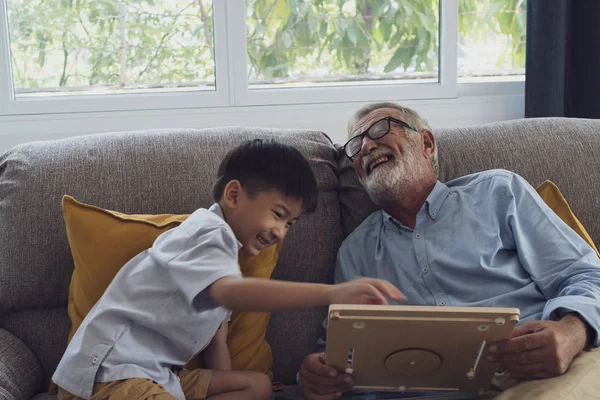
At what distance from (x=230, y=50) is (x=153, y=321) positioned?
64.6 inches

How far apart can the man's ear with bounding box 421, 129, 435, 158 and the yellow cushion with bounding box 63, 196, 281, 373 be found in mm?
542

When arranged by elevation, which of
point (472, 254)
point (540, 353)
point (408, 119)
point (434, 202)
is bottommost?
point (540, 353)

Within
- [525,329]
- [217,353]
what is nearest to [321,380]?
[217,353]

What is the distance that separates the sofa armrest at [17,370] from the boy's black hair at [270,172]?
2.12ft

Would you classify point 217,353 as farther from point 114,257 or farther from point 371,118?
point 371,118

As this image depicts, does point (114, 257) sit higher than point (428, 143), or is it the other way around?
point (428, 143)

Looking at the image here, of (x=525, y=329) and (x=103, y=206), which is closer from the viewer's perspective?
(x=525, y=329)

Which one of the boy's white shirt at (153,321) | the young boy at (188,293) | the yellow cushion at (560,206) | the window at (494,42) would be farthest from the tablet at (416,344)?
the window at (494,42)

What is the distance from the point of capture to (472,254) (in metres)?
1.96

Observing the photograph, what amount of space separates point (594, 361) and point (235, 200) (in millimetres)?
847

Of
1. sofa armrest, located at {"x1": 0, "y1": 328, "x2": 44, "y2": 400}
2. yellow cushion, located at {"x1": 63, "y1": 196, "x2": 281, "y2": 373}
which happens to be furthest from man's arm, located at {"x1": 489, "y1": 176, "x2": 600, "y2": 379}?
sofa armrest, located at {"x1": 0, "y1": 328, "x2": 44, "y2": 400}

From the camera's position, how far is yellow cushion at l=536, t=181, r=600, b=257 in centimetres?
201

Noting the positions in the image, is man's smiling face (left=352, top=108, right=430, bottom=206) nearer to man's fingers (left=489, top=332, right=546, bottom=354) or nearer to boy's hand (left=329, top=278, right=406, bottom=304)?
man's fingers (left=489, top=332, right=546, bottom=354)

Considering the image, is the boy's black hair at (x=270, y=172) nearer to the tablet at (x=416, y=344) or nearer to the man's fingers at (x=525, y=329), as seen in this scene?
the tablet at (x=416, y=344)
